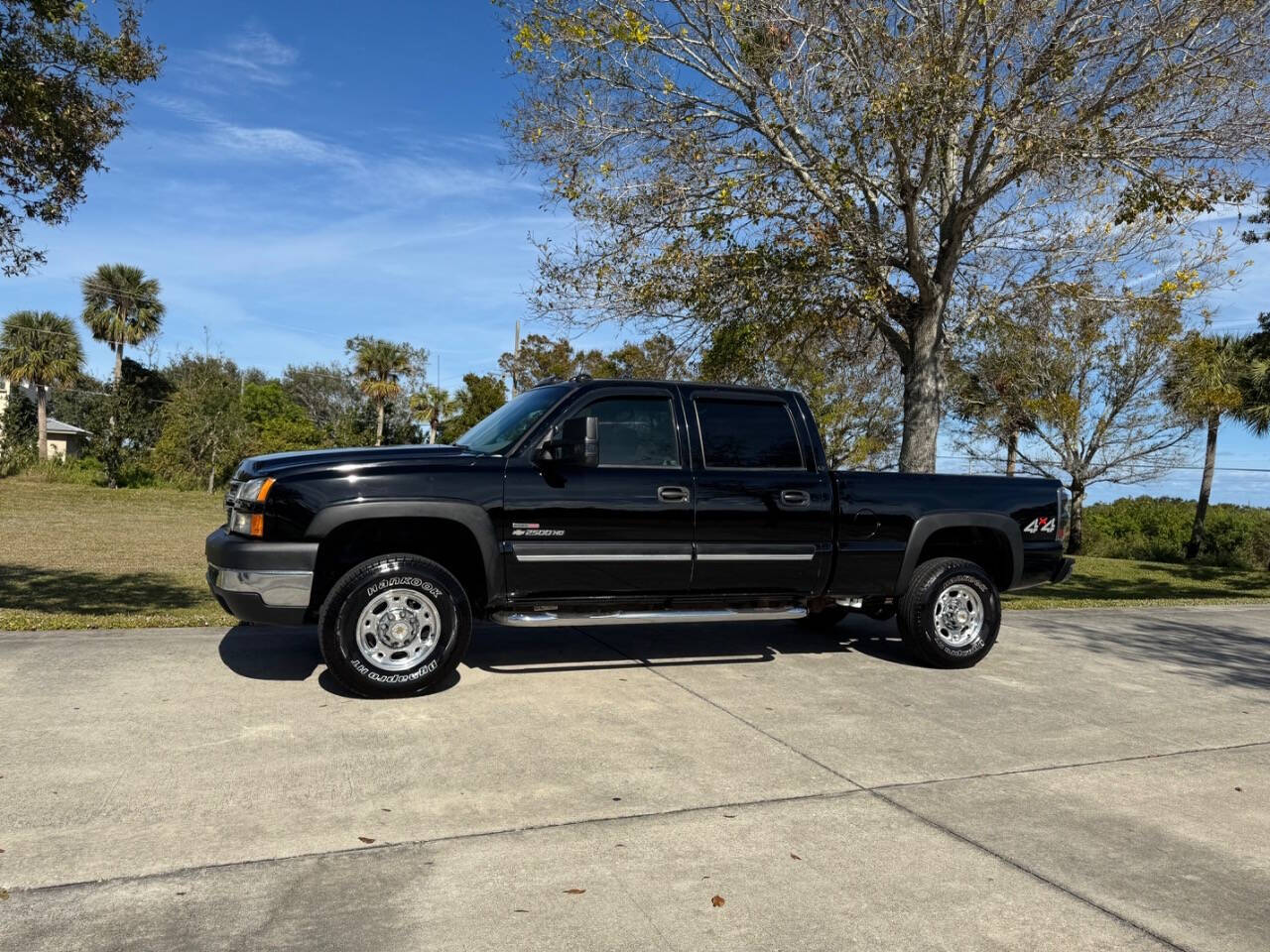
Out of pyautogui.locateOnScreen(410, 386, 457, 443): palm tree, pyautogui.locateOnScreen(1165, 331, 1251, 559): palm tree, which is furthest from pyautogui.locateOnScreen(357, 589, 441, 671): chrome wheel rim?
pyautogui.locateOnScreen(410, 386, 457, 443): palm tree

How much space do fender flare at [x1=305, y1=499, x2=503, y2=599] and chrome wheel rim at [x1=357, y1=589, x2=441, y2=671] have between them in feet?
1.44

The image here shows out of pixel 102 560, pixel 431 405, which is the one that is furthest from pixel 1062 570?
pixel 431 405

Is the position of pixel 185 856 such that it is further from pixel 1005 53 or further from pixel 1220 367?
pixel 1220 367

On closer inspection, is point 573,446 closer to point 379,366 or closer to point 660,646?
point 660,646

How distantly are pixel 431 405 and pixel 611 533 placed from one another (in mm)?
42931

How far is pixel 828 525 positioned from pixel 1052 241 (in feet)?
28.3

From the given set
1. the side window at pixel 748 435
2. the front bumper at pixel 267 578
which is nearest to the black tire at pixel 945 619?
the side window at pixel 748 435

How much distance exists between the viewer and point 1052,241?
13.5 meters

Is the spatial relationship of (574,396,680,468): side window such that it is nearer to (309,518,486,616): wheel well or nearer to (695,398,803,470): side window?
(695,398,803,470): side window

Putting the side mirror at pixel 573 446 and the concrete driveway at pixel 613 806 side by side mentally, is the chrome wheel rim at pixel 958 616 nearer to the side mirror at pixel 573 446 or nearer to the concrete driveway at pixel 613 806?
the concrete driveway at pixel 613 806

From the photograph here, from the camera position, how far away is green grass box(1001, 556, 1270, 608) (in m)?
18.2

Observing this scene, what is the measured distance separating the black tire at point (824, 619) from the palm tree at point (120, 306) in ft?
142

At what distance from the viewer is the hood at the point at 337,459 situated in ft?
19.1

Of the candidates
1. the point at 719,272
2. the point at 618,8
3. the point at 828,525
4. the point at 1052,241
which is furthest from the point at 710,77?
the point at 828,525
